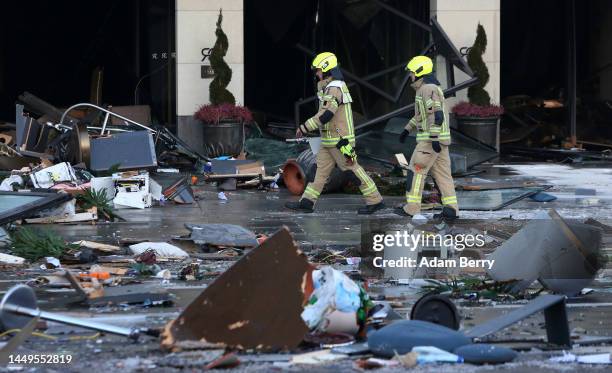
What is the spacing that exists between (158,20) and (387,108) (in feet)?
16.8

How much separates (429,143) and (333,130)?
48.2 inches

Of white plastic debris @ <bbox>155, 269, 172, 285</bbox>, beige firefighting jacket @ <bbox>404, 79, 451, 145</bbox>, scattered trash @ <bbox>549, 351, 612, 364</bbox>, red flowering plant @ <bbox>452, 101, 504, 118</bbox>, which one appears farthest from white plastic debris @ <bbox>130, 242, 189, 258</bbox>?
red flowering plant @ <bbox>452, 101, 504, 118</bbox>

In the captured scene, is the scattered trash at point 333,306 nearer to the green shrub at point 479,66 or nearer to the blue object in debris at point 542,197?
the blue object in debris at point 542,197

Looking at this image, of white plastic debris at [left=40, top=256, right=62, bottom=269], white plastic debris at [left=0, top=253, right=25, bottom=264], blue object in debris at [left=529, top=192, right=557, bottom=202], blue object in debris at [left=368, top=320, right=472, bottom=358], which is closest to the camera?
blue object in debris at [left=368, top=320, right=472, bottom=358]

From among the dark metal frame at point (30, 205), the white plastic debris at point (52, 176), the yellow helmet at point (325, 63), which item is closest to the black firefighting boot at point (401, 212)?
the yellow helmet at point (325, 63)

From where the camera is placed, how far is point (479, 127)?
20.9 metres

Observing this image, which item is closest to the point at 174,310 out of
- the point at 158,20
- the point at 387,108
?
the point at 387,108

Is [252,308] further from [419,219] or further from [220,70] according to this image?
[220,70]

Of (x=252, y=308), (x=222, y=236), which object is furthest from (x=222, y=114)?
(x=252, y=308)

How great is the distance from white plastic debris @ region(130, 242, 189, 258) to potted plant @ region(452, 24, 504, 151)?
1036 centimetres

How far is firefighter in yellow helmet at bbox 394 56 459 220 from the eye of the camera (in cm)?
1373

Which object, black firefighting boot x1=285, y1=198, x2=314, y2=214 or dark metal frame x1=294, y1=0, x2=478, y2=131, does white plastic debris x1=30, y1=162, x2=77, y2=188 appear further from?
dark metal frame x1=294, y1=0, x2=478, y2=131

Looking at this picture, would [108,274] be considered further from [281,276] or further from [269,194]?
[269,194]

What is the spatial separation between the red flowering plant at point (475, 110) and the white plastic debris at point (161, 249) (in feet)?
33.9
